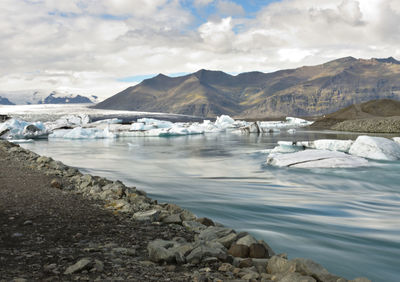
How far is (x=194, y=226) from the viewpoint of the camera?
6.06 m

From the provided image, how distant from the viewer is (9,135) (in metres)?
43.7

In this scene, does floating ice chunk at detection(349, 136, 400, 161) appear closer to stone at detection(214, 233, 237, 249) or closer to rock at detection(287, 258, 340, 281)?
stone at detection(214, 233, 237, 249)

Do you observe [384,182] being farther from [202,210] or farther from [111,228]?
[111,228]

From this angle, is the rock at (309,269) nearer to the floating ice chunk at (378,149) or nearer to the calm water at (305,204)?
the calm water at (305,204)

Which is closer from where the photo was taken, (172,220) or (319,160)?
(172,220)

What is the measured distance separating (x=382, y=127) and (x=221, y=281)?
57.0 m

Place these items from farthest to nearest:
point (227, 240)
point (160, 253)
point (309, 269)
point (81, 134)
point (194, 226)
A: point (81, 134), point (194, 226), point (227, 240), point (160, 253), point (309, 269)

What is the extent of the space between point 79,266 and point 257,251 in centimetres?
243

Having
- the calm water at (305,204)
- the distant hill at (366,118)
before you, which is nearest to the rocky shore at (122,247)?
the calm water at (305,204)

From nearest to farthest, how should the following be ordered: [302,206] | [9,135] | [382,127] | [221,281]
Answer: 1. [221,281]
2. [302,206]
3. [9,135]
4. [382,127]

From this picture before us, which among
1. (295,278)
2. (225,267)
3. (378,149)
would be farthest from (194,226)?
(378,149)

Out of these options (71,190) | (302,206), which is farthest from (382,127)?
(71,190)

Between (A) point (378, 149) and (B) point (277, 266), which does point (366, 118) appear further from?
(B) point (277, 266)

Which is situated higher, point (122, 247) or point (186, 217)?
point (122, 247)
